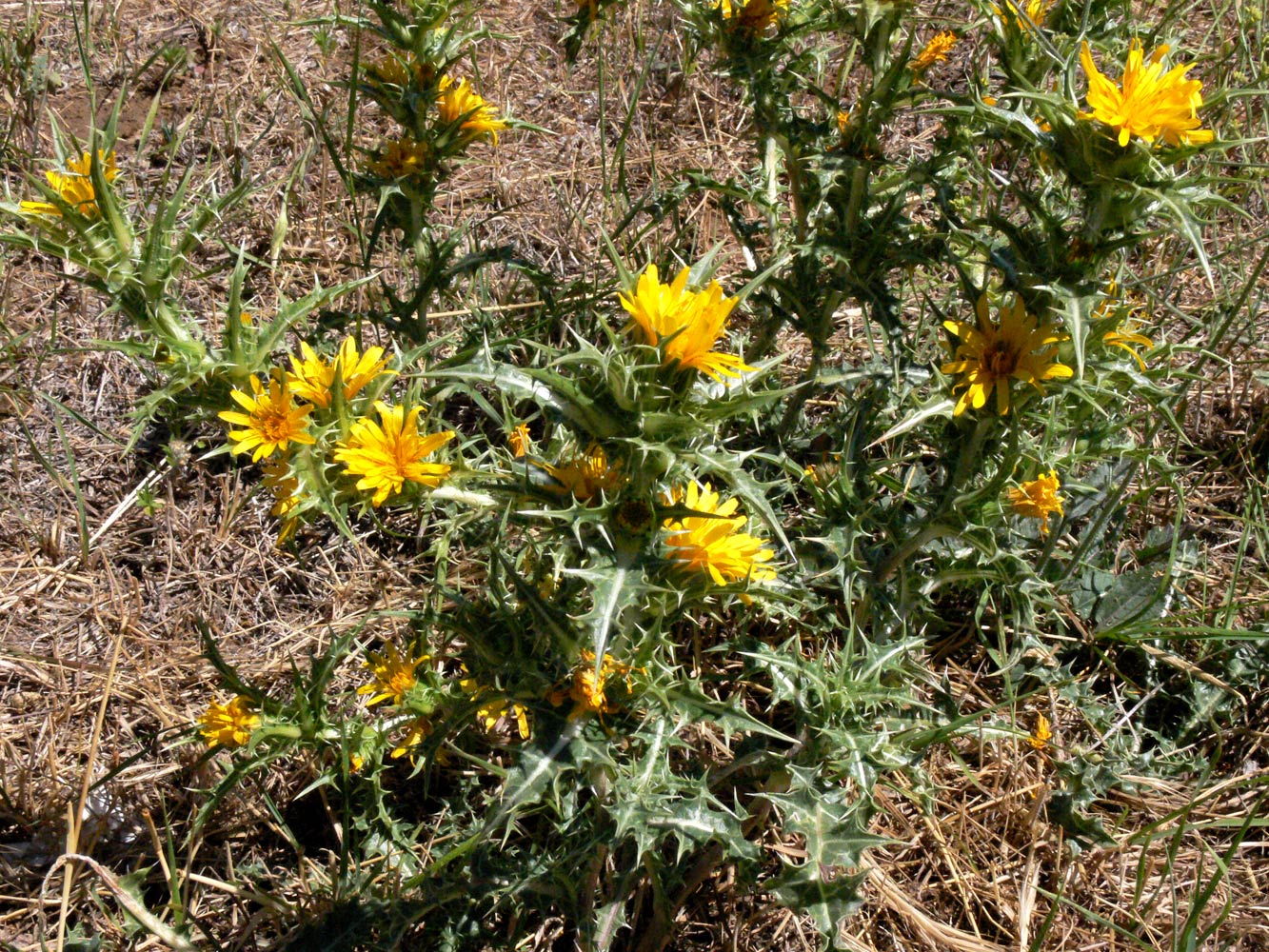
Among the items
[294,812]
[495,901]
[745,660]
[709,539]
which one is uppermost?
[709,539]

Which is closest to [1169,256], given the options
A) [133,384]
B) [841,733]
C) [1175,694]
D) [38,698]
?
[1175,694]

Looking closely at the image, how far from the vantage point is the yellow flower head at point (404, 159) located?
2.41m

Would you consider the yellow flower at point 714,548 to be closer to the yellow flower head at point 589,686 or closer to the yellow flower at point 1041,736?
the yellow flower head at point 589,686

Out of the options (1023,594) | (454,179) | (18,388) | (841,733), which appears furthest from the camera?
(454,179)

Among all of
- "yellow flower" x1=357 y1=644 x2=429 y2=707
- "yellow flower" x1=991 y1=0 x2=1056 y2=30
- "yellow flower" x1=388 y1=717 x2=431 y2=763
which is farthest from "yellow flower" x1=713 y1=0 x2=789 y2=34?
"yellow flower" x1=388 y1=717 x2=431 y2=763

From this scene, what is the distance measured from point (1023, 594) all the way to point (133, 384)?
2822mm

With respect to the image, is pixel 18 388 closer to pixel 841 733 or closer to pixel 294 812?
pixel 294 812

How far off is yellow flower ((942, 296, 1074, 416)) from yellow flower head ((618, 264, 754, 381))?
63cm

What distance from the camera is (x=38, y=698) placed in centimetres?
265

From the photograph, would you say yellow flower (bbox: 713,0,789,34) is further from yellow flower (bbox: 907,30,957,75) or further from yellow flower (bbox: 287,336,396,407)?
yellow flower (bbox: 287,336,396,407)

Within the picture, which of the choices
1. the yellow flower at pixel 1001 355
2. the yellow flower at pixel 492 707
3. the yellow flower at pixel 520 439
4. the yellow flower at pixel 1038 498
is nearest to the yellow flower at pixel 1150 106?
the yellow flower at pixel 1001 355

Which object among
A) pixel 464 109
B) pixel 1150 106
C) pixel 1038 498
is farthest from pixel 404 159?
pixel 1038 498

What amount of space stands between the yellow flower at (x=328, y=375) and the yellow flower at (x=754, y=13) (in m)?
1.28

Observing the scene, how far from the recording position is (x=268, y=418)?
1806mm
